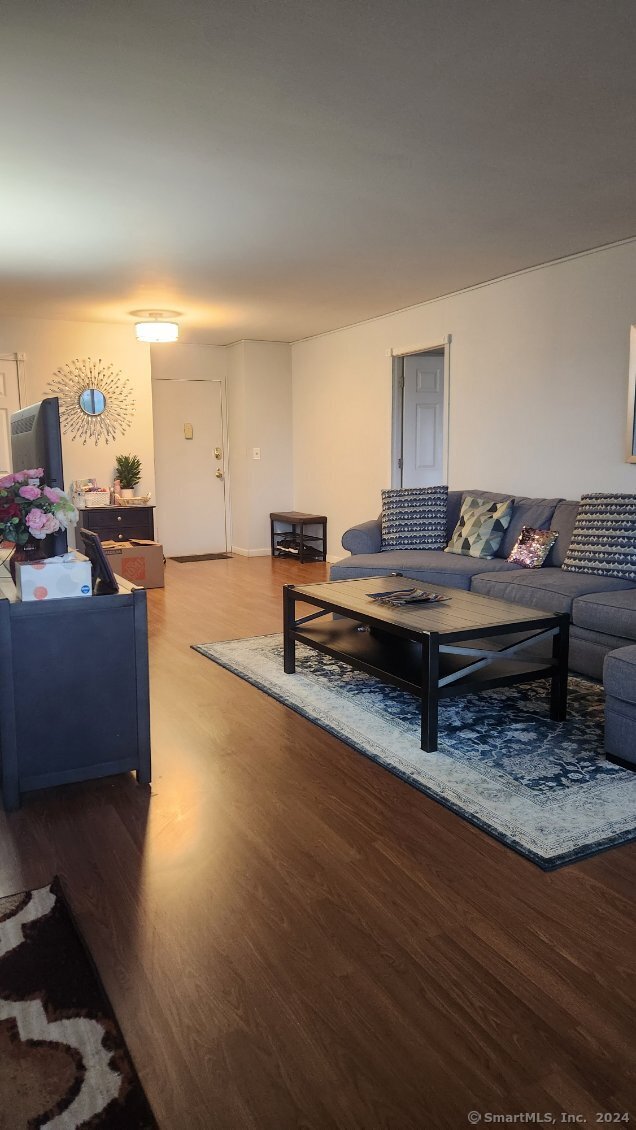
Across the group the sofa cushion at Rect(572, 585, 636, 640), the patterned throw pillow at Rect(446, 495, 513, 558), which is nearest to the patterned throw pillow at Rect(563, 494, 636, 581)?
the sofa cushion at Rect(572, 585, 636, 640)

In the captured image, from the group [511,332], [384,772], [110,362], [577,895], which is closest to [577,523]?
[511,332]

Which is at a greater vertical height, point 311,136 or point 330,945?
point 311,136

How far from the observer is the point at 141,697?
2.80 metres

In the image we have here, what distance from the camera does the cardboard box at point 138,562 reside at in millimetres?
6691

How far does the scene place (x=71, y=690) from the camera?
106 inches

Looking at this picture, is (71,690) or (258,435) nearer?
(71,690)

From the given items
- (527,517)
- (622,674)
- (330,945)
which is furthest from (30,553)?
(527,517)

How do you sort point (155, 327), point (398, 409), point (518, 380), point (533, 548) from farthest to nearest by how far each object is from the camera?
point (398, 409), point (155, 327), point (518, 380), point (533, 548)

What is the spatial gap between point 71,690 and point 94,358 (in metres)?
5.50

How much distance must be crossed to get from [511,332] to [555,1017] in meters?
4.85

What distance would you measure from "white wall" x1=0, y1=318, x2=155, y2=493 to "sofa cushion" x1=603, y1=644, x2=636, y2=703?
559cm

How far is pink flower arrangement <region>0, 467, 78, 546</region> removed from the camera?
2559mm

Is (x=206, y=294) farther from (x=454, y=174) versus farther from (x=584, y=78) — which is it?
(x=584, y=78)

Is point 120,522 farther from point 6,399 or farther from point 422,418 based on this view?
point 422,418
